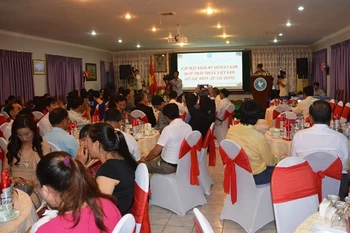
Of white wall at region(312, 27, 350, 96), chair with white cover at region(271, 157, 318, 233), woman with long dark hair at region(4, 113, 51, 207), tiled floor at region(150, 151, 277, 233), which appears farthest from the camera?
white wall at region(312, 27, 350, 96)

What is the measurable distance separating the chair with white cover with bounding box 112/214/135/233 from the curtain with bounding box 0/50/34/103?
8517 mm

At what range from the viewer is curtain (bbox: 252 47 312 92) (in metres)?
15.6

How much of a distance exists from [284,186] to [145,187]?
0.90 meters

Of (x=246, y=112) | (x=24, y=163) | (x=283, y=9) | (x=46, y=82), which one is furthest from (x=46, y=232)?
(x=46, y=82)

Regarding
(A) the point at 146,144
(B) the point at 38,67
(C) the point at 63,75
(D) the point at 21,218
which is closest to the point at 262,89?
(C) the point at 63,75

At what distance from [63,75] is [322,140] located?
10369mm

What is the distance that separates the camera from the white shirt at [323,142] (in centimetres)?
312

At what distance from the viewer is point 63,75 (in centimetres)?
1207

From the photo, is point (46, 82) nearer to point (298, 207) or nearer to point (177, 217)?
point (177, 217)

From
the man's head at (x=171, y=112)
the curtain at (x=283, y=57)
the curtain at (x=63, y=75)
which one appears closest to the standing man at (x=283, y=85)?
the curtain at (x=283, y=57)

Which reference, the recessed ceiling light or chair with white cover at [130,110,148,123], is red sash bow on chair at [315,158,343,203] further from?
the recessed ceiling light

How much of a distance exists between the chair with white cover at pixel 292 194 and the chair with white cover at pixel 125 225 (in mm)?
1029

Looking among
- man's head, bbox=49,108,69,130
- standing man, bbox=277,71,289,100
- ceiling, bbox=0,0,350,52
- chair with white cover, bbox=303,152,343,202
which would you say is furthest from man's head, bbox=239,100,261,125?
standing man, bbox=277,71,289,100

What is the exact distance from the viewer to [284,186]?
233cm
